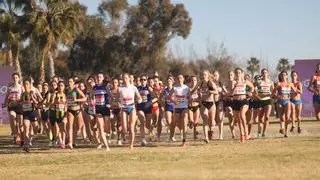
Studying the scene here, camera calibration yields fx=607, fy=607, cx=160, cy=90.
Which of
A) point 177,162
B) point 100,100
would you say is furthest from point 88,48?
point 177,162

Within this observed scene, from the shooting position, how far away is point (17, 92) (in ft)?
57.3

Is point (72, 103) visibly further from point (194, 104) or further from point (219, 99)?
point (219, 99)

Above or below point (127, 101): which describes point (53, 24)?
above

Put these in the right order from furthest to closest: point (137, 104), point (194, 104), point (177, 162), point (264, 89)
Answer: point (264, 89), point (194, 104), point (137, 104), point (177, 162)

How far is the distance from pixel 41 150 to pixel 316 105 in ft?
29.1

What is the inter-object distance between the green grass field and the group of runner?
856 mm

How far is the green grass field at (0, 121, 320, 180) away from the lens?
36.1 feet

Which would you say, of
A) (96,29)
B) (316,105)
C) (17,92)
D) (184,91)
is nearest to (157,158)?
(184,91)

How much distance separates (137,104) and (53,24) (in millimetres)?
24142

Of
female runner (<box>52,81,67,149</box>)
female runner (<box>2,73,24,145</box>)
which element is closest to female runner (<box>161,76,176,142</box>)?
female runner (<box>52,81,67,149</box>)

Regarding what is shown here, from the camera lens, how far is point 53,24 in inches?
1604

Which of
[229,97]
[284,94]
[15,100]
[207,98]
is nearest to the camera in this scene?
[207,98]

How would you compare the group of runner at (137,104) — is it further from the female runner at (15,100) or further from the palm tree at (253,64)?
the palm tree at (253,64)

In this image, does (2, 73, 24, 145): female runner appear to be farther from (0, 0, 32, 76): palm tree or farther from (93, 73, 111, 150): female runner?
(0, 0, 32, 76): palm tree
